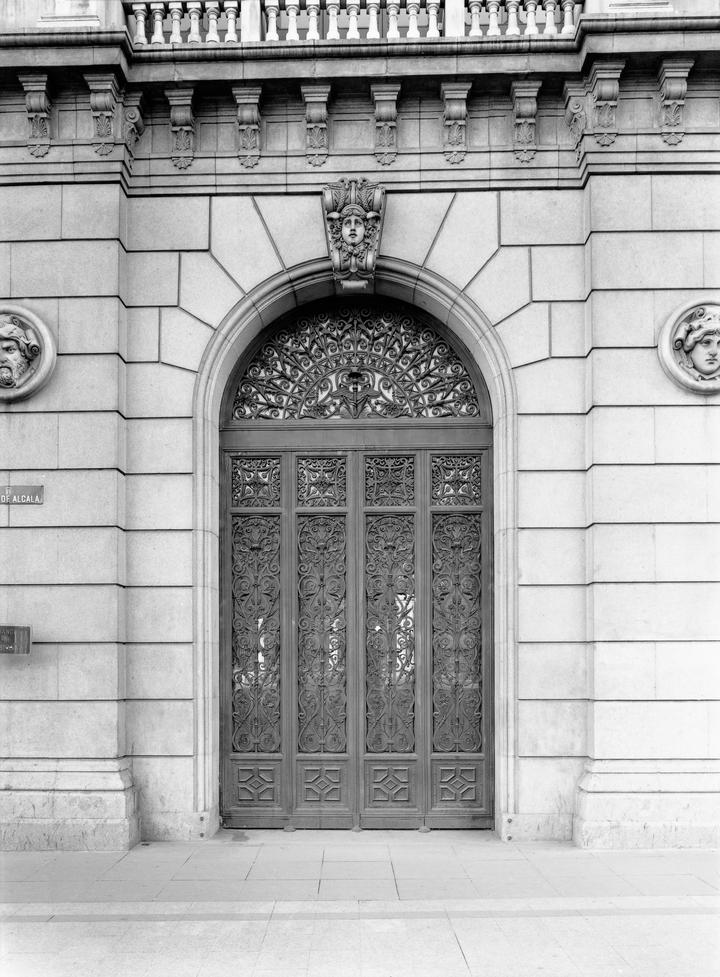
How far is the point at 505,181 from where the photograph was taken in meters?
10.7

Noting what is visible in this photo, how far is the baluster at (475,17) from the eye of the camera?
34.9 ft

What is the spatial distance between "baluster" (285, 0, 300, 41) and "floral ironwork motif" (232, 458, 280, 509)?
4.41 metres

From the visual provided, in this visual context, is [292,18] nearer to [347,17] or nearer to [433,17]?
[347,17]

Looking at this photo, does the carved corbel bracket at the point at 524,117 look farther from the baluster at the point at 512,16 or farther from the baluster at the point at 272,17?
the baluster at the point at 272,17

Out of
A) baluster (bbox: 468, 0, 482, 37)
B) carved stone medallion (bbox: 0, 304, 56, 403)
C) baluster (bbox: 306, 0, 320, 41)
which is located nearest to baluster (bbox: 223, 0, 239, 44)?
baluster (bbox: 306, 0, 320, 41)

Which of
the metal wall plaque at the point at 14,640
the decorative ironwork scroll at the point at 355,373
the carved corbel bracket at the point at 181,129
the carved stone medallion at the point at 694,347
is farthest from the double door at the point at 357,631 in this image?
the carved corbel bracket at the point at 181,129

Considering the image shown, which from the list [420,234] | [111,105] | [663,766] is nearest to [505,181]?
[420,234]

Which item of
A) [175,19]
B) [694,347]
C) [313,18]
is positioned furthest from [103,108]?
[694,347]

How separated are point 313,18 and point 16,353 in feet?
15.2

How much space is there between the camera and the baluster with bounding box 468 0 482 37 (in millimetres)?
10625

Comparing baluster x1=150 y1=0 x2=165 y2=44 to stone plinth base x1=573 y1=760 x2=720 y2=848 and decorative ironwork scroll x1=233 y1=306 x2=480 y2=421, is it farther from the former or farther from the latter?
stone plinth base x1=573 y1=760 x2=720 y2=848

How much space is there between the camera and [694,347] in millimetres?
10211

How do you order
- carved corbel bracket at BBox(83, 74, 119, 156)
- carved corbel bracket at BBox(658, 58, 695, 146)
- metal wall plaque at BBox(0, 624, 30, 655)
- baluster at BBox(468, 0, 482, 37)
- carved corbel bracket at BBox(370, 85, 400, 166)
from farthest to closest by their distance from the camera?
1. baluster at BBox(468, 0, 482, 37)
2. carved corbel bracket at BBox(370, 85, 400, 166)
3. carved corbel bracket at BBox(83, 74, 119, 156)
4. carved corbel bracket at BBox(658, 58, 695, 146)
5. metal wall plaque at BBox(0, 624, 30, 655)

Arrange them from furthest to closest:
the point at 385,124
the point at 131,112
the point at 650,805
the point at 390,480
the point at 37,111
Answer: the point at 390,480
the point at 385,124
the point at 131,112
the point at 37,111
the point at 650,805
